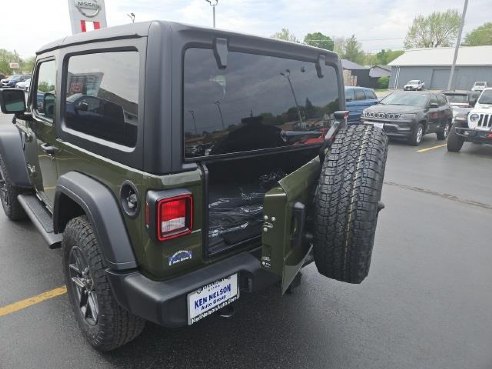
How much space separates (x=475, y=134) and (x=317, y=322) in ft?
29.2

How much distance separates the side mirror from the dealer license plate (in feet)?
8.81

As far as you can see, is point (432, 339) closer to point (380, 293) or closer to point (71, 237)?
point (380, 293)

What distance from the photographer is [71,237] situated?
2252 millimetres

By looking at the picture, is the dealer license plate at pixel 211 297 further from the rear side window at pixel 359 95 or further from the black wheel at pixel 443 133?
the rear side window at pixel 359 95

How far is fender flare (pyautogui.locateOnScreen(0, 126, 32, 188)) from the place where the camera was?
372 cm

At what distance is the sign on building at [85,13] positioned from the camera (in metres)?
8.00

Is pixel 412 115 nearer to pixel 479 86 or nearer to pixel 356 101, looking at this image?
pixel 356 101

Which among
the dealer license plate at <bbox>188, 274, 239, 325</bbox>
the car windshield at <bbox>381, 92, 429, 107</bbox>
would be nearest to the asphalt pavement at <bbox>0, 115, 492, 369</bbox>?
the dealer license plate at <bbox>188, 274, 239, 325</bbox>

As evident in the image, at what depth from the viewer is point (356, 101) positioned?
1341 cm

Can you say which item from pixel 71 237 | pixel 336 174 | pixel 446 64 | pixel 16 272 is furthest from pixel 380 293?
pixel 446 64

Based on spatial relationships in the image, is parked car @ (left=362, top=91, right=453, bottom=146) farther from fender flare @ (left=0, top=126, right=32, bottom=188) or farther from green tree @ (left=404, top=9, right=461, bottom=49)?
green tree @ (left=404, top=9, right=461, bottom=49)

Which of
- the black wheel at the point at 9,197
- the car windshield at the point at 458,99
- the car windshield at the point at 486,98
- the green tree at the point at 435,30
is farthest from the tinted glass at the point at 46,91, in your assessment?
the green tree at the point at 435,30

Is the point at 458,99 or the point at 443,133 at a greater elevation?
the point at 458,99

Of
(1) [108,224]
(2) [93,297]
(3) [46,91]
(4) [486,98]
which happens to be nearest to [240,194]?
(1) [108,224]
